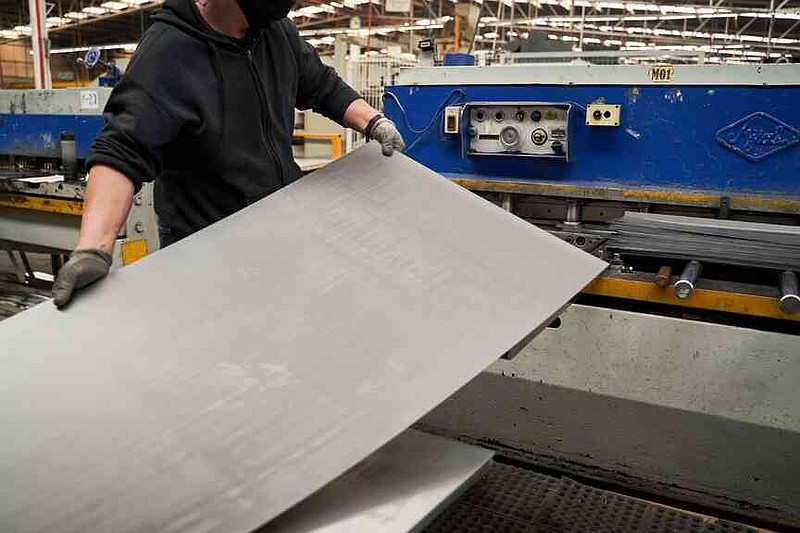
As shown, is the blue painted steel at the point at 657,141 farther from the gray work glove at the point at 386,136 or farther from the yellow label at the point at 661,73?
the gray work glove at the point at 386,136

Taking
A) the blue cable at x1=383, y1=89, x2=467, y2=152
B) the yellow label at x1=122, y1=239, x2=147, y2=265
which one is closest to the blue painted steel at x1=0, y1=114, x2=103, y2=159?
the yellow label at x1=122, y1=239, x2=147, y2=265

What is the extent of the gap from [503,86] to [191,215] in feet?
4.62

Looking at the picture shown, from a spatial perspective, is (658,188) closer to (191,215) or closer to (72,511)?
(191,215)

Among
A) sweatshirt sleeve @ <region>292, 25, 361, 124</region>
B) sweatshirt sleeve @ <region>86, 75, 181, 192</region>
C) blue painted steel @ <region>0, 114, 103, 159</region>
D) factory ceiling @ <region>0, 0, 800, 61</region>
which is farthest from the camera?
factory ceiling @ <region>0, 0, 800, 61</region>

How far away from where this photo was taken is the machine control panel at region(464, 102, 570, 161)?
226cm

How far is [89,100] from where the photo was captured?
2695 mm

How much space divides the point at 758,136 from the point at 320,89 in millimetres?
1385

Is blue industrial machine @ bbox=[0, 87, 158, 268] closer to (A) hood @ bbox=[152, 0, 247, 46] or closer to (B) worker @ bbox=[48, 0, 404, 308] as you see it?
(B) worker @ bbox=[48, 0, 404, 308]

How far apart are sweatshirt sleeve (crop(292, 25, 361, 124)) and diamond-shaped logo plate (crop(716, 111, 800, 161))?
1258 millimetres

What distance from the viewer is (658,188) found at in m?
2.16

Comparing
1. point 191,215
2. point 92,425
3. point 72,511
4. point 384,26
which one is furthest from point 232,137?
point 384,26

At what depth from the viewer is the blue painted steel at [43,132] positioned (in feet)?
8.74

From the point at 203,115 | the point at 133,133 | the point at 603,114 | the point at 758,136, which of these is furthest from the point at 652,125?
the point at 133,133

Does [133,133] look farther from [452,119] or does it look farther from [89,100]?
[89,100]
